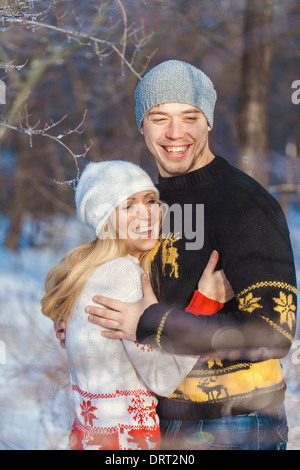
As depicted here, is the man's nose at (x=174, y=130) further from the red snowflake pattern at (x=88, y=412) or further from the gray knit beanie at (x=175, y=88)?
the red snowflake pattern at (x=88, y=412)

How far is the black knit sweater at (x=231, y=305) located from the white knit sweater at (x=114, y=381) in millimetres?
131

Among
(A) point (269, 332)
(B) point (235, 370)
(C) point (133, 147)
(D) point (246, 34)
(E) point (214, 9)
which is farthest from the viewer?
(C) point (133, 147)

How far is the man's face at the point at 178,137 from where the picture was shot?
2516 mm

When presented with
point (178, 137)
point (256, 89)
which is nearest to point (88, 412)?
point (178, 137)

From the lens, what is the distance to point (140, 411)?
230 cm

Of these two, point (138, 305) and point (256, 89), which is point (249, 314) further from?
point (256, 89)

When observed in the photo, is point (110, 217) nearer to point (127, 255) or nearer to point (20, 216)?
→ point (127, 255)

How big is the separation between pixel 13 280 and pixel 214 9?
4.77 metres

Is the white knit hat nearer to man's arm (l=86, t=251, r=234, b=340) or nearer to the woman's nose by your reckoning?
the woman's nose

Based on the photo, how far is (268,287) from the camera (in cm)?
205

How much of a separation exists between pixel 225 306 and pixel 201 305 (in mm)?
137

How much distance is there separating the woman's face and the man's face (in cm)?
20

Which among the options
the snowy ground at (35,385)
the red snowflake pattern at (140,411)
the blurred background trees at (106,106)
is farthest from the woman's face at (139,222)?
the blurred background trees at (106,106)
